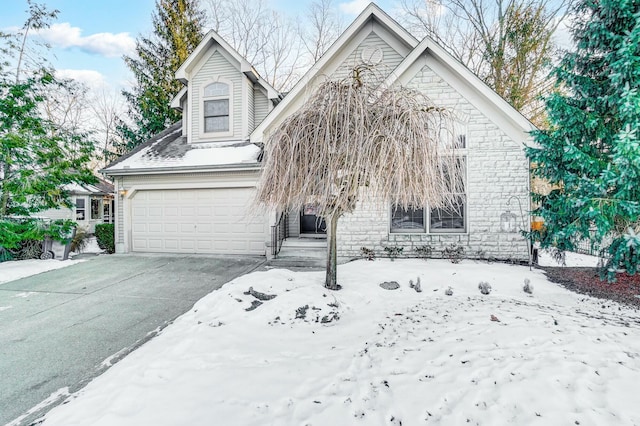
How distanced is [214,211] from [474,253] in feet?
25.9

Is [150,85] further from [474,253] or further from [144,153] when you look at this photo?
[474,253]

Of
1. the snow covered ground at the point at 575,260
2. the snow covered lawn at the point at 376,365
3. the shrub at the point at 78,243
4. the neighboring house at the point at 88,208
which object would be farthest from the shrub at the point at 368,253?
the neighboring house at the point at 88,208

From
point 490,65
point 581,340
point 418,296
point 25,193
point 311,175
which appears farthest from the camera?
point 490,65

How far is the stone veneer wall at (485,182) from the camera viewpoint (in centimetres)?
772

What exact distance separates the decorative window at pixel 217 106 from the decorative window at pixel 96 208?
41.9 feet

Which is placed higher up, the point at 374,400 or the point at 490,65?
the point at 490,65

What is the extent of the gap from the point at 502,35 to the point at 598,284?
14.4m

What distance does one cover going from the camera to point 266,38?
20.1 metres

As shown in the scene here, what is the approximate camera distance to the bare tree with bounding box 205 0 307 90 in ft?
64.7

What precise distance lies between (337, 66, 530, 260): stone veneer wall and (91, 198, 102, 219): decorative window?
18.3 meters

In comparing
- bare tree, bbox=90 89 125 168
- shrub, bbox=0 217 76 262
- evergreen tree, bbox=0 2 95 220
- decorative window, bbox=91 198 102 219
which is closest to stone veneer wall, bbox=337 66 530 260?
evergreen tree, bbox=0 2 95 220

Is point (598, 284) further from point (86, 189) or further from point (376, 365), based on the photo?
point (86, 189)

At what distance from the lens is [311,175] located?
185 inches

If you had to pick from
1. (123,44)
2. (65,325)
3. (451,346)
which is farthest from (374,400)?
(123,44)
